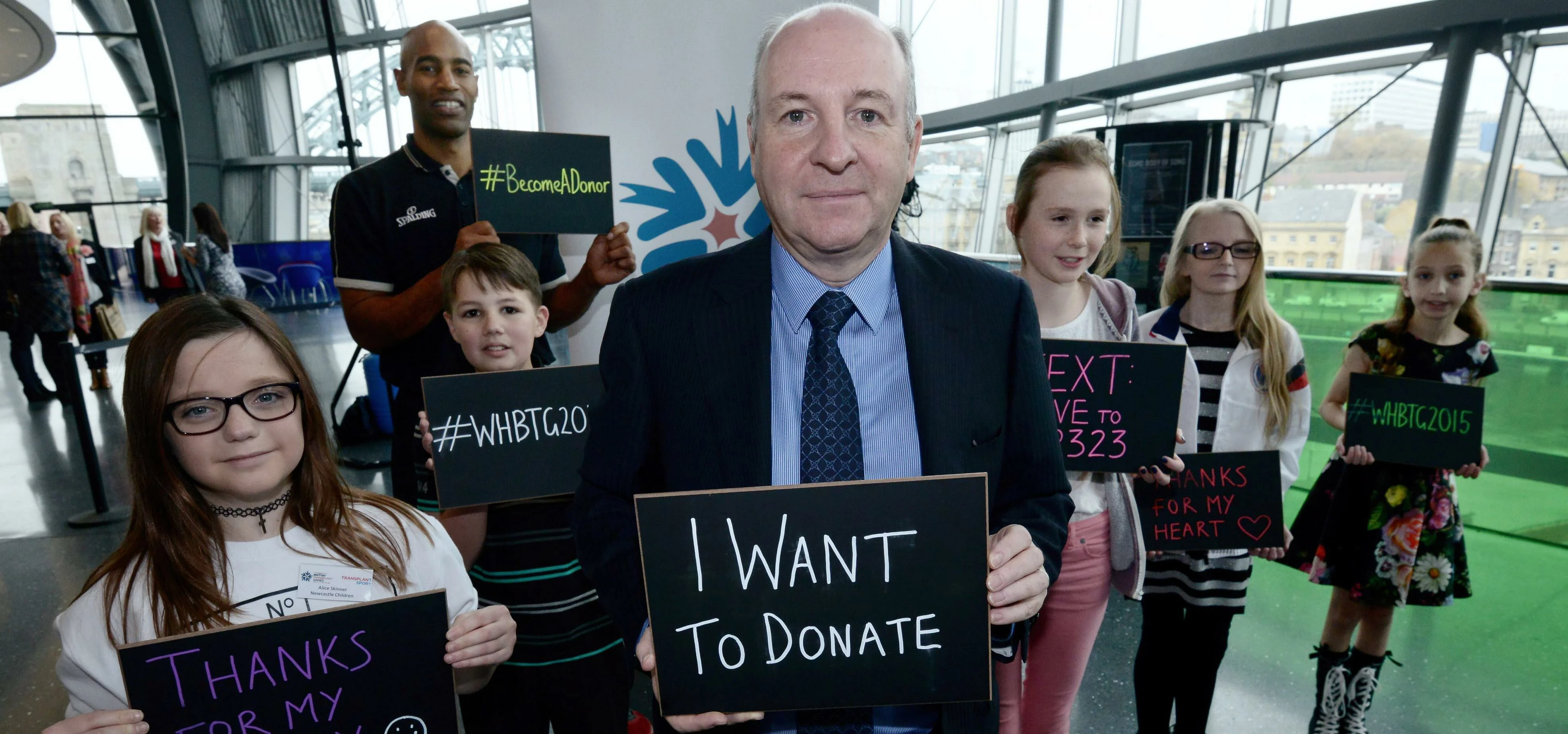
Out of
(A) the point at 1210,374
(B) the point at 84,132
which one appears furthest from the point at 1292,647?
(B) the point at 84,132

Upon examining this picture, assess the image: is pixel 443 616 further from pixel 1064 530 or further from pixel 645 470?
pixel 1064 530

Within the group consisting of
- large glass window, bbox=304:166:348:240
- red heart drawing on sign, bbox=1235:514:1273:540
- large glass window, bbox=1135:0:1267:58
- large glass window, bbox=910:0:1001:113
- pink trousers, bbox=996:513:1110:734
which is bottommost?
pink trousers, bbox=996:513:1110:734

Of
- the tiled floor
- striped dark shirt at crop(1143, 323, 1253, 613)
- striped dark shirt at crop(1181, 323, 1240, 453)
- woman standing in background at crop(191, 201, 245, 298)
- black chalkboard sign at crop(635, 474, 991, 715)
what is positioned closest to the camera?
black chalkboard sign at crop(635, 474, 991, 715)

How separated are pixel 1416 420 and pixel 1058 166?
1403mm

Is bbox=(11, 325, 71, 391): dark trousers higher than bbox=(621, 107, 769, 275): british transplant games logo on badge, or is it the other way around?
bbox=(621, 107, 769, 275): british transplant games logo on badge

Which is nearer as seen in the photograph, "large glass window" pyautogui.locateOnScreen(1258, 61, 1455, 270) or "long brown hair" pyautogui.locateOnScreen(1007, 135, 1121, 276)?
"long brown hair" pyautogui.locateOnScreen(1007, 135, 1121, 276)

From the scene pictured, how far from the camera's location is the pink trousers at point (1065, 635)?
1731 mm

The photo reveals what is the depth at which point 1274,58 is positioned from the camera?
591cm

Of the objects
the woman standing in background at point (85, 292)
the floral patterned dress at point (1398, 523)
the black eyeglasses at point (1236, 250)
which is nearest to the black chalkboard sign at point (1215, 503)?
the black eyeglasses at point (1236, 250)

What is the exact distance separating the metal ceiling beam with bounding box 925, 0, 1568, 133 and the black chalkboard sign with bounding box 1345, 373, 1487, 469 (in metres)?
3.80

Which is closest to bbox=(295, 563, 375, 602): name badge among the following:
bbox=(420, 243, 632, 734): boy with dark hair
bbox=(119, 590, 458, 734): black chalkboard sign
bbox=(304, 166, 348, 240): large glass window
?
bbox=(119, 590, 458, 734): black chalkboard sign

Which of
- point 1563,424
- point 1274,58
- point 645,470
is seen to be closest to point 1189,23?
point 1274,58

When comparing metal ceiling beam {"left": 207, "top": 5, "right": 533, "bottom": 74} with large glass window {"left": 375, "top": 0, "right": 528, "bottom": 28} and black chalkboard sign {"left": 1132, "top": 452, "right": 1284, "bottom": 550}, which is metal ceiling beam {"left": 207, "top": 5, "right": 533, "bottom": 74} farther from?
black chalkboard sign {"left": 1132, "top": 452, "right": 1284, "bottom": 550}

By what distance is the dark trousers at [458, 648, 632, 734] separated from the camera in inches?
68.0
